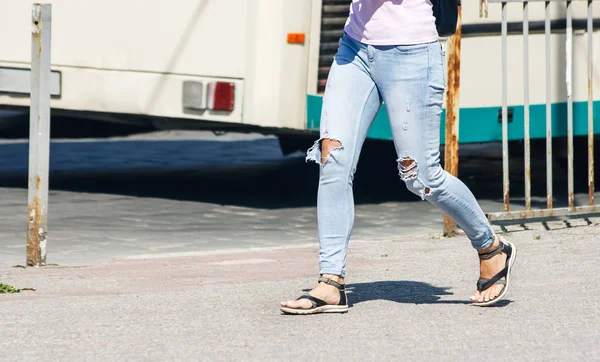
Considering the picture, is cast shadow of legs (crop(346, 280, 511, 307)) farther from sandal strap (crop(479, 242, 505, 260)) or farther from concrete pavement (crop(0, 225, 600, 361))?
sandal strap (crop(479, 242, 505, 260))

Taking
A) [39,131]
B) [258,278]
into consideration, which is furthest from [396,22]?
[39,131]

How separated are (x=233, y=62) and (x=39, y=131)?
2662 mm

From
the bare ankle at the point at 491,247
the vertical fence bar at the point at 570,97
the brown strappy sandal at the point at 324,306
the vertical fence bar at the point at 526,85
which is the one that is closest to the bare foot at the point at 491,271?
the bare ankle at the point at 491,247

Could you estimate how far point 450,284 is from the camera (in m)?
5.85

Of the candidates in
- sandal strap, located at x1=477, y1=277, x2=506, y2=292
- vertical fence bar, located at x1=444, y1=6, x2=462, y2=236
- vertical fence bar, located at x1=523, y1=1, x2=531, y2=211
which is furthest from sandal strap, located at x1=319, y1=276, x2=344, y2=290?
vertical fence bar, located at x1=523, y1=1, x2=531, y2=211

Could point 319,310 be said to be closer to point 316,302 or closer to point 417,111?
point 316,302

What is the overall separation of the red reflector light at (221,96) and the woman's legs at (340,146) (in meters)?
3.86

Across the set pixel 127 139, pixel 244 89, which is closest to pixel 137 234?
pixel 244 89

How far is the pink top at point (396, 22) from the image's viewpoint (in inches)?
195

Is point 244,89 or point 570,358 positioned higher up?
point 244,89

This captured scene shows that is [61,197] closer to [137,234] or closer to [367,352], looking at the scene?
[137,234]

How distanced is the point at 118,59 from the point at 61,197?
49.7 inches

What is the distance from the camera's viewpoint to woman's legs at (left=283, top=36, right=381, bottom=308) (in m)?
4.98

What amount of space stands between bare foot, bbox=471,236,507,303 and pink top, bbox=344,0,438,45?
0.94m
